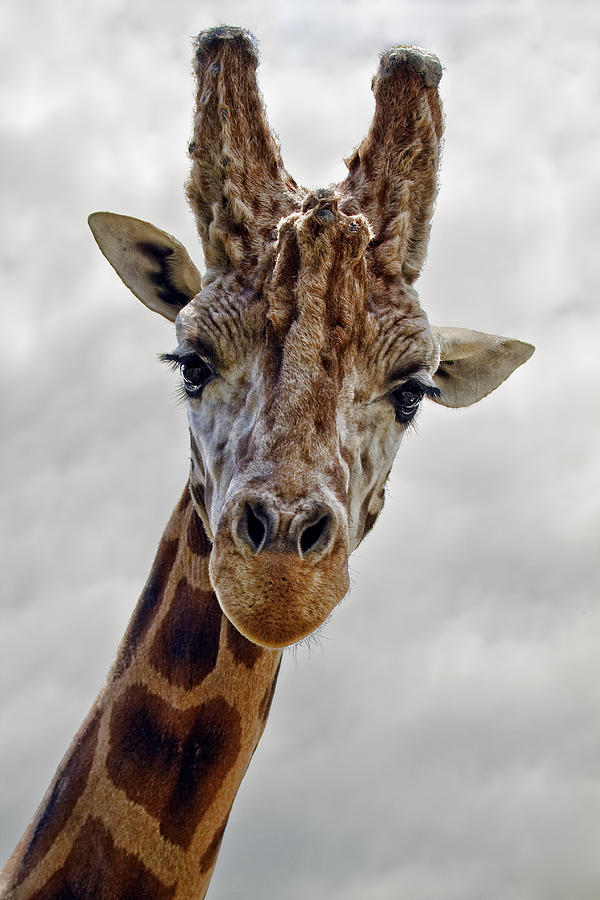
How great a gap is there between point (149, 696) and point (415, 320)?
2810 millimetres

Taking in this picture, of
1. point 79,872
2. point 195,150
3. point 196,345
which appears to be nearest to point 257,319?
point 196,345

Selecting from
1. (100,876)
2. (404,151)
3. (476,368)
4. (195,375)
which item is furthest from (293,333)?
(100,876)

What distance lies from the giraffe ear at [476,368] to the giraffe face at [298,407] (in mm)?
1409

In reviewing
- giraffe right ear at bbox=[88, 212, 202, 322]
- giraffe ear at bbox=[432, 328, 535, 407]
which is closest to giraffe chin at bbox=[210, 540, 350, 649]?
giraffe right ear at bbox=[88, 212, 202, 322]

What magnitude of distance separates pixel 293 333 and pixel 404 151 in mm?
2049

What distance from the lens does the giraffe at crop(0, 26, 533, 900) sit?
14.6ft

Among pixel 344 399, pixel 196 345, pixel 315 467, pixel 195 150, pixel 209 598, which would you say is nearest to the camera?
pixel 315 467

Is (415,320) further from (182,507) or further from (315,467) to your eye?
(182,507)

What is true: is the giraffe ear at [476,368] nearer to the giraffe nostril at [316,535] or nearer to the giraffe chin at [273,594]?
the giraffe nostril at [316,535]

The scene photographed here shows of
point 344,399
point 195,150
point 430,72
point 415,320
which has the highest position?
point 430,72

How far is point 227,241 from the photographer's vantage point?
5.84 metres

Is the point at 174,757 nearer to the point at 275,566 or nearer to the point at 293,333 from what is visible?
the point at 275,566

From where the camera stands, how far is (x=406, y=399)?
18.9 feet

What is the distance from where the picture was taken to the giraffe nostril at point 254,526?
14.1 ft
